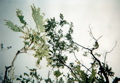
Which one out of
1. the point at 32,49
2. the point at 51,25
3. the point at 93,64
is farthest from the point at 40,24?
the point at 93,64

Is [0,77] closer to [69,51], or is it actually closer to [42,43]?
[69,51]

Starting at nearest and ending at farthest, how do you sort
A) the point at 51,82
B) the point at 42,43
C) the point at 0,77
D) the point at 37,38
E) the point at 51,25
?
the point at 37,38, the point at 42,43, the point at 51,25, the point at 51,82, the point at 0,77

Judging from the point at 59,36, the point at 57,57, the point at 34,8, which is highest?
the point at 59,36

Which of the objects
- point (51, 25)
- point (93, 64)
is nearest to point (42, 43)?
point (51, 25)

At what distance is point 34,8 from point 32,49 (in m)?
0.63

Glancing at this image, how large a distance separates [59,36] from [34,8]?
17.0ft

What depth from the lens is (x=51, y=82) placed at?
6.91 m

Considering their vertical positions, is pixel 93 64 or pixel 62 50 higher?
pixel 62 50

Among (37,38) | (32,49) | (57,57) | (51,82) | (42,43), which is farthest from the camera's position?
(51,82)

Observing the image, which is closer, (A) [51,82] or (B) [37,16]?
(B) [37,16]

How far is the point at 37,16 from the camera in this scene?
141 cm

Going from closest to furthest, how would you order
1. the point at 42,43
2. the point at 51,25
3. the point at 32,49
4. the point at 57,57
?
the point at 42,43 < the point at 32,49 < the point at 51,25 < the point at 57,57

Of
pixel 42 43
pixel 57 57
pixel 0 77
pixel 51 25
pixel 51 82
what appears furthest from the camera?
pixel 0 77

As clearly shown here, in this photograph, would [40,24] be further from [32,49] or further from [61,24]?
[61,24]
